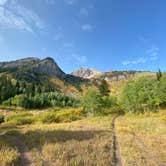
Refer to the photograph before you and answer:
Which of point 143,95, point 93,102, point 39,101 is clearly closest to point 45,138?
point 93,102

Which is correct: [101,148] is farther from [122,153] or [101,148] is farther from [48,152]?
[48,152]

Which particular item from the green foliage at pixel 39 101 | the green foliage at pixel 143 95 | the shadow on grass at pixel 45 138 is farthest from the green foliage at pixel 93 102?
the green foliage at pixel 39 101

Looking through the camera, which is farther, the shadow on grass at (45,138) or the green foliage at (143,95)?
the green foliage at (143,95)

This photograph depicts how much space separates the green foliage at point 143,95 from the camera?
194 ft

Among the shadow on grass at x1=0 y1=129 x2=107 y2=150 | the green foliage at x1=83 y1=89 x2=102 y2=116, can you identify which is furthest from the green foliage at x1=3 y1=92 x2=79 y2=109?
the shadow on grass at x1=0 y1=129 x2=107 y2=150

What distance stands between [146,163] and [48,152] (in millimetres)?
6646

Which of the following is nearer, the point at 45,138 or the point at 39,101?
the point at 45,138

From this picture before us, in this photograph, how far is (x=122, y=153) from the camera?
47.7 ft

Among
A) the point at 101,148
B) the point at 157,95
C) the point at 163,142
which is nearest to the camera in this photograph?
the point at 101,148

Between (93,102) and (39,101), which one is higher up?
(39,101)

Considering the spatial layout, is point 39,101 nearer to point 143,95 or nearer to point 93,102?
point 93,102

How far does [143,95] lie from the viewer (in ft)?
200

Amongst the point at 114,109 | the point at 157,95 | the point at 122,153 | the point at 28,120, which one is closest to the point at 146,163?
the point at 122,153

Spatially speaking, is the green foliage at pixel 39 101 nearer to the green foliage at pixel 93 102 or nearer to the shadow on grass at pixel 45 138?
the green foliage at pixel 93 102
